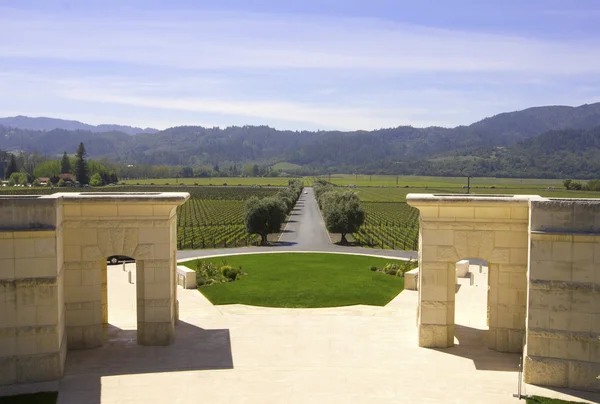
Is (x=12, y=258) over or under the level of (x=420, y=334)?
over

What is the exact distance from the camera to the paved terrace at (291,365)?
16.5m

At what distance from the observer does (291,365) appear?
18.7 m

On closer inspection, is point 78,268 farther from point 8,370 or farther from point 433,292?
point 433,292

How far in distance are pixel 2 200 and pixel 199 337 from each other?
8314 millimetres

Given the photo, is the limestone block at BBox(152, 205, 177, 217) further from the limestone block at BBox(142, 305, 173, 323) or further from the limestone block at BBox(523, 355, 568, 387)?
the limestone block at BBox(523, 355, 568, 387)

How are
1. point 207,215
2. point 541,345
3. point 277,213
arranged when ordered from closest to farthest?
1. point 541,345
2. point 277,213
3. point 207,215

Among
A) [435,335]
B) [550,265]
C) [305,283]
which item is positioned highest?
[550,265]

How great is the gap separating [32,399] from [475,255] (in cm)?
1393

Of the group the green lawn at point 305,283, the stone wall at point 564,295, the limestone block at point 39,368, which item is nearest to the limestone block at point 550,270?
the stone wall at point 564,295

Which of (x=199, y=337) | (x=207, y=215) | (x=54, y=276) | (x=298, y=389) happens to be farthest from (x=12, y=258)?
(x=207, y=215)

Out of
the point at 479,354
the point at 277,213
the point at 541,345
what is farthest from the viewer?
the point at 277,213

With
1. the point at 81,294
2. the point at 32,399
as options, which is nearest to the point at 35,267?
the point at 81,294

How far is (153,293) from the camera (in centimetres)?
2030

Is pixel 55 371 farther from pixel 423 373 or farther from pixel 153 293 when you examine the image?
pixel 423 373
